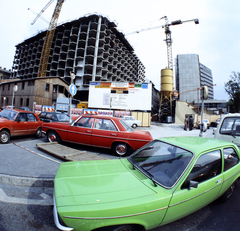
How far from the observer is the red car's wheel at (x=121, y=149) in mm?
5441

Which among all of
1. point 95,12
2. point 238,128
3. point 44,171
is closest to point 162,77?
point 95,12

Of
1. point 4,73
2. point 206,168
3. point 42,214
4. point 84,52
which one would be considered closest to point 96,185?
point 42,214

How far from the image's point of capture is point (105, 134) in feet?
18.0

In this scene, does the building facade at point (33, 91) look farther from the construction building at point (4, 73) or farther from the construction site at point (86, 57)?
the construction building at point (4, 73)

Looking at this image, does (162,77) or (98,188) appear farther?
(162,77)

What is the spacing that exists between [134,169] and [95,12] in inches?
2136

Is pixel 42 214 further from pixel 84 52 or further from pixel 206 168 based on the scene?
pixel 84 52

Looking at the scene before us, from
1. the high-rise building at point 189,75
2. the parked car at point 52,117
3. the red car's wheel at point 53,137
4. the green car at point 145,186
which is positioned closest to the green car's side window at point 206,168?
the green car at point 145,186

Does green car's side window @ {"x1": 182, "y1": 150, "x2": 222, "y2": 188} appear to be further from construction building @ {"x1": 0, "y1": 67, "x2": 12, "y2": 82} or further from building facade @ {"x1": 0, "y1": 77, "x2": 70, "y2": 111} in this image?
construction building @ {"x1": 0, "y1": 67, "x2": 12, "y2": 82}

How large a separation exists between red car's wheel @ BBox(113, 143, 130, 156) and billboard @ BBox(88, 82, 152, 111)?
709 inches

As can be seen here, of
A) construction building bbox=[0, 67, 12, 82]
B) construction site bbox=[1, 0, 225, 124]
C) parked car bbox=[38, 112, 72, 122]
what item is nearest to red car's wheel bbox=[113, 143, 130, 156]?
parked car bbox=[38, 112, 72, 122]

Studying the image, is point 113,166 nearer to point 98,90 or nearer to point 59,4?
point 98,90

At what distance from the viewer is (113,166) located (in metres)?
2.57

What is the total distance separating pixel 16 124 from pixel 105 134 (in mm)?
4440
